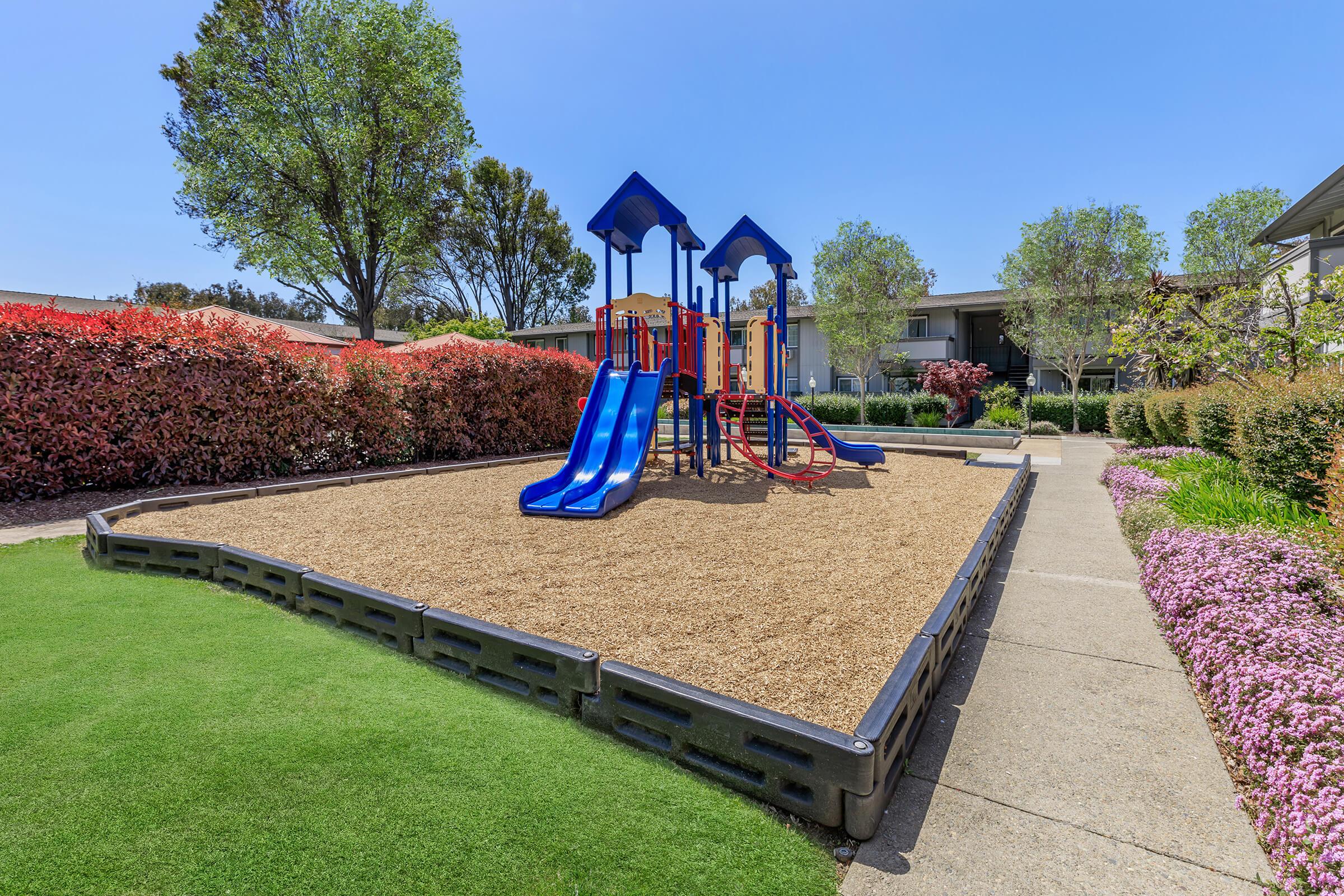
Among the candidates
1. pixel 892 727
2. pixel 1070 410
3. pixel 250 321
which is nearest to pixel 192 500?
pixel 250 321

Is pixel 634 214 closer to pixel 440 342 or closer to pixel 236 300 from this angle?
pixel 440 342

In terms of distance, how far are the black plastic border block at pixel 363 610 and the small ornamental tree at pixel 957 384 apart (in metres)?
24.2

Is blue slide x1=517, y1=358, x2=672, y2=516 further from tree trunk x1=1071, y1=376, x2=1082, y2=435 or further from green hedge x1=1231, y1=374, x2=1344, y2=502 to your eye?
tree trunk x1=1071, y1=376, x2=1082, y2=435

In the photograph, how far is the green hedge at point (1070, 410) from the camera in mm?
22500

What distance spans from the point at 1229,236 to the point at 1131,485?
24.3 m

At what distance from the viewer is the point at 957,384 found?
79.5 ft

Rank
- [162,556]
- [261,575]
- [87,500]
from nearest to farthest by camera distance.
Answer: [261,575] < [162,556] < [87,500]

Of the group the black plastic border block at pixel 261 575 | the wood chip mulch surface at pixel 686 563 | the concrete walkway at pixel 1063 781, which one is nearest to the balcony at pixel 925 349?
the wood chip mulch surface at pixel 686 563

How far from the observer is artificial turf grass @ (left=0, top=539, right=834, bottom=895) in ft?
5.83

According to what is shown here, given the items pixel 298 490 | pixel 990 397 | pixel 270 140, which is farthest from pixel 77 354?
pixel 990 397

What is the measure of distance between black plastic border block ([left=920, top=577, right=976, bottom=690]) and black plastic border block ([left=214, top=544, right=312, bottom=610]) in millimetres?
3740

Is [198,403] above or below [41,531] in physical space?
above

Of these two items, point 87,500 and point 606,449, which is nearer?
point 87,500

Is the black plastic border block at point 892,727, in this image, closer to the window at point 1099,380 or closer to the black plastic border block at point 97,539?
the black plastic border block at point 97,539
